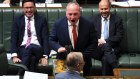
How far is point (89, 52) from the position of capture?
3.83 meters

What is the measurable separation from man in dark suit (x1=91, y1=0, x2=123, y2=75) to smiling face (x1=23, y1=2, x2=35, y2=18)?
933 millimetres

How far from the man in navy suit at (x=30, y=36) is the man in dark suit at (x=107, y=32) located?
755mm

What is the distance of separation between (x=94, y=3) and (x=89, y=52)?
518 cm

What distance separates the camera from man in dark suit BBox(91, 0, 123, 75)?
4.58 meters

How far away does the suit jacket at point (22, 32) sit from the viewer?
4.62 metres

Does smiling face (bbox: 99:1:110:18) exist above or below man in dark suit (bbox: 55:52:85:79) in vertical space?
above

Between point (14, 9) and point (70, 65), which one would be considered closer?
point (70, 65)

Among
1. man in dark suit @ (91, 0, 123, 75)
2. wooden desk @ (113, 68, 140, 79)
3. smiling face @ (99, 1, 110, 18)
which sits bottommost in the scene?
wooden desk @ (113, 68, 140, 79)

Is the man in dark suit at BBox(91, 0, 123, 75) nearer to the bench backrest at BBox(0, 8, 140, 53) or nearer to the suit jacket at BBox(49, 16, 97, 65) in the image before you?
the bench backrest at BBox(0, 8, 140, 53)

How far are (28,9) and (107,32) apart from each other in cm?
121

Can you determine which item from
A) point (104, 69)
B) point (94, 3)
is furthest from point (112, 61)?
point (94, 3)

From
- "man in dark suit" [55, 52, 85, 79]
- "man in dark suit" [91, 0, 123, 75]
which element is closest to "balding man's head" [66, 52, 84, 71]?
"man in dark suit" [55, 52, 85, 79]

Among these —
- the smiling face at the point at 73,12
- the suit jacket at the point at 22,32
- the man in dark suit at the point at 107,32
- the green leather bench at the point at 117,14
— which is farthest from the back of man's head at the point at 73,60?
the green leather bench at the point at 117,14

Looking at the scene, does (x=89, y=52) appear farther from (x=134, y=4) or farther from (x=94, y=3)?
(x=94, y=3)
